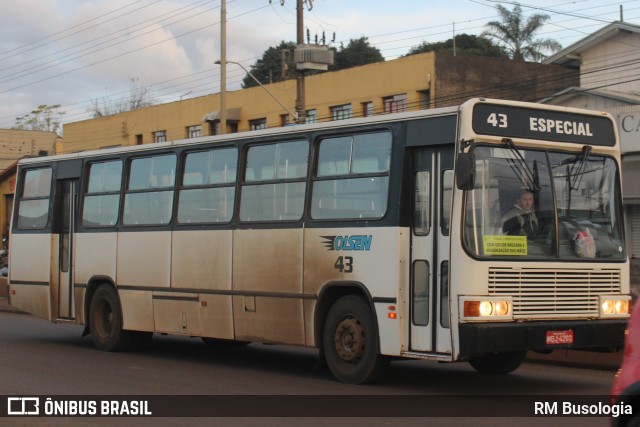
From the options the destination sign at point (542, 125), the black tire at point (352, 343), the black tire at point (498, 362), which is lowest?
the black tire at point (498, 362)

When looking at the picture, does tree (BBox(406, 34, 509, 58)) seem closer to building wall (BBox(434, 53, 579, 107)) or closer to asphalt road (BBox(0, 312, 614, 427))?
building wall (BBox(434, 53, 579, 107))

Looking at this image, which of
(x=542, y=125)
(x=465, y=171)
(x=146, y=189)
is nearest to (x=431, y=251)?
(x=465, y=171)

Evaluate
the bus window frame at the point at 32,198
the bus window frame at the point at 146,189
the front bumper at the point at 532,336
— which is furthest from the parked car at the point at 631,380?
the bus window frame at the point at 32,198

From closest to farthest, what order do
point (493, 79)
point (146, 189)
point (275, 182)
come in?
1. point (275, 182)
2. point (146, 189)
3. point (493, 79)

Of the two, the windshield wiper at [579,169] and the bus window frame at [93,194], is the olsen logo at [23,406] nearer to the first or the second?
the bus window frame at [93,194]

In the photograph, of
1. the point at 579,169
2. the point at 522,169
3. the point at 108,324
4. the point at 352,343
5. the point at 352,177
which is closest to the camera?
the point at 522,169

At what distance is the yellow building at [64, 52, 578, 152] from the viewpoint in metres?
39.7

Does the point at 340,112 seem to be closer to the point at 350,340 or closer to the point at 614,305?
the point at 350,340

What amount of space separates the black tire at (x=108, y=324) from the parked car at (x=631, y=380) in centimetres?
1144

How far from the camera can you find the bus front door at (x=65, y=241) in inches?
688

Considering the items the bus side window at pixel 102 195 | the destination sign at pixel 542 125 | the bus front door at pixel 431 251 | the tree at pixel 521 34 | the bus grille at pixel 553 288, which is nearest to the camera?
the bus grille at pixel 553 288

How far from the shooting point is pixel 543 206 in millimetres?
11414

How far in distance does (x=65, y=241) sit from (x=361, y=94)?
997 inches

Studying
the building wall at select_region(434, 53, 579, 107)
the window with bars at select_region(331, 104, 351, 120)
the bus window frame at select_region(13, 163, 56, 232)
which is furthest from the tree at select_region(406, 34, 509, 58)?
the bus window frame at select_region(13, 163, 56, 232)
